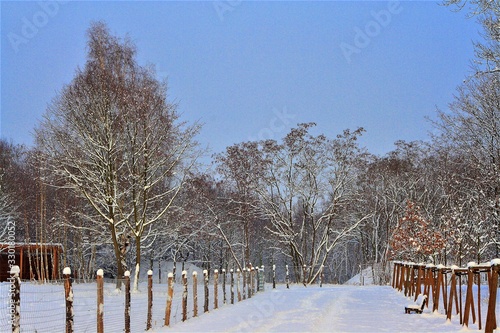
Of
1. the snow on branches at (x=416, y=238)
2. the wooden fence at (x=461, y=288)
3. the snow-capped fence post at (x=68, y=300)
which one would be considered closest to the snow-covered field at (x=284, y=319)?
the wooden fence at (x=461, y=288)

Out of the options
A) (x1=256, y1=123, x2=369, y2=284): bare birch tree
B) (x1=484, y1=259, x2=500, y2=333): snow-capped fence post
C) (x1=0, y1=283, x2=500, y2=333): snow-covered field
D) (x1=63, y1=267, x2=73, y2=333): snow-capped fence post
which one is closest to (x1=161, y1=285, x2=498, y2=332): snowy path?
(x1=0, y1=283, x2=500, y2=333): snow-covered field

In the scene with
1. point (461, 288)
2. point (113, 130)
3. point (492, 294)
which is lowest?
point (461, 288)

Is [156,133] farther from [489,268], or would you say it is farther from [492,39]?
[489,268]

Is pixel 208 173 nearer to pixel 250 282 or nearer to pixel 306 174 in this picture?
pixel 306 174

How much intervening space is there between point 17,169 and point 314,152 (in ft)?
79.6

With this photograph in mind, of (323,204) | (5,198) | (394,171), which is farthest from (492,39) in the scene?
(323,204)

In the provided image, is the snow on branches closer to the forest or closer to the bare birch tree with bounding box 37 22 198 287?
the forest

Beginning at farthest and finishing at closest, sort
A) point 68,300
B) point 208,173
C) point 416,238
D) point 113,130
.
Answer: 1. point 208,173
2. point 416,238
3. point 113,130
4. point 68,300

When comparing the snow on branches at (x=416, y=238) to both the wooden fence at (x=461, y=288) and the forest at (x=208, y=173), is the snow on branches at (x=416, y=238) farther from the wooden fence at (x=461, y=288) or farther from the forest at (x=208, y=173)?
the wooden fence at (x=461, y=288)

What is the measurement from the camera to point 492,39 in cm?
1758

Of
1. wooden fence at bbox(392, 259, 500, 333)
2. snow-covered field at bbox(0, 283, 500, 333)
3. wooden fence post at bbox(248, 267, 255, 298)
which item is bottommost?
wooden fence post at bbox(248, 267, 255, 298)

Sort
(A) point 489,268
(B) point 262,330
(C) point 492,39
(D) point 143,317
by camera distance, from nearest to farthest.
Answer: (A) point 489,268, (B) point 262,330, (D) point 143,317, (C) point 492,39

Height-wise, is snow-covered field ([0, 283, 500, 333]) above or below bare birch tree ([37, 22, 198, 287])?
below

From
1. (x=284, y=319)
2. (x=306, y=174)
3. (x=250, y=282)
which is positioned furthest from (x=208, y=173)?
(x=284, y=319)
